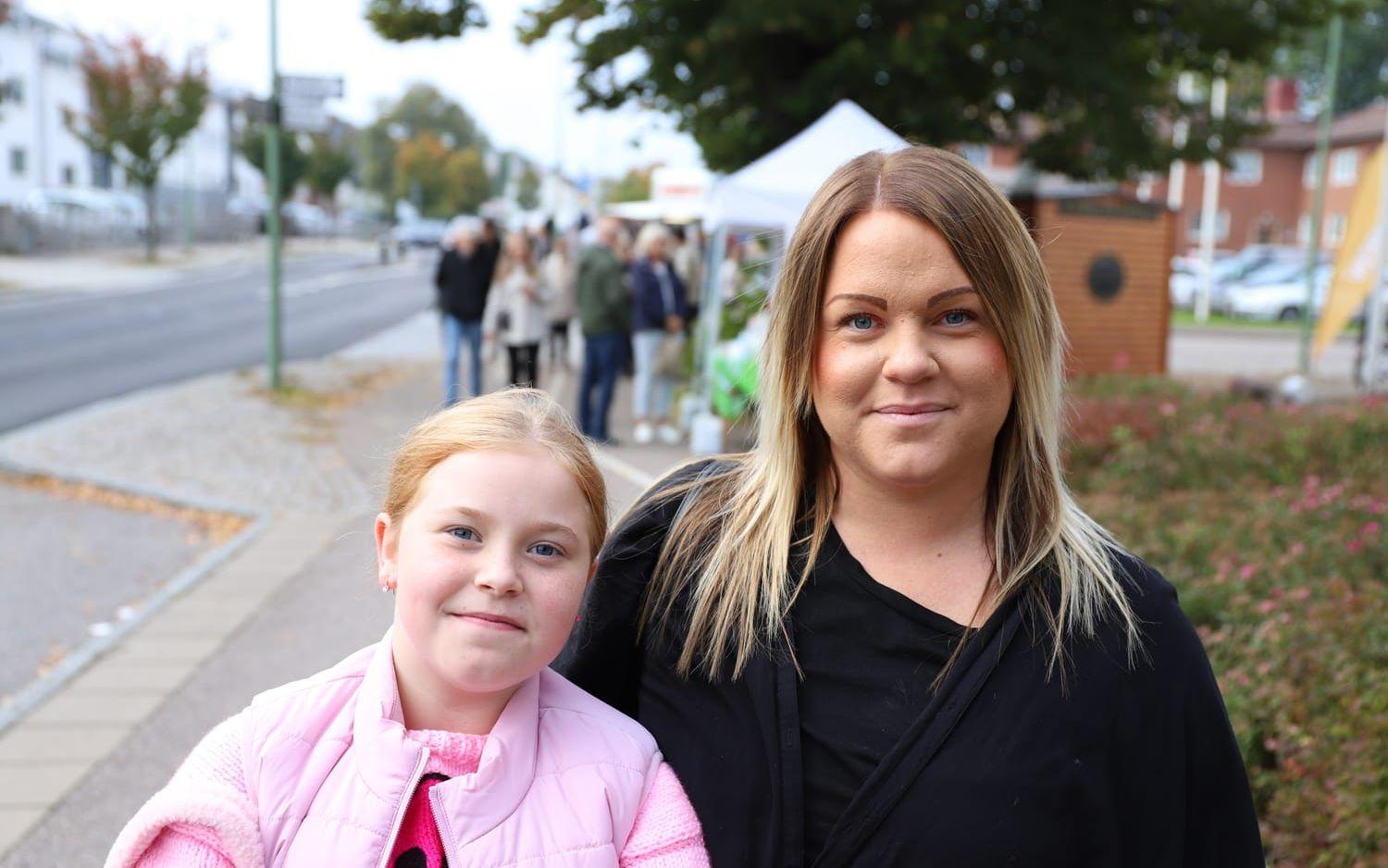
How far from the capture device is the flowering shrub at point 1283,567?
3.35 metres

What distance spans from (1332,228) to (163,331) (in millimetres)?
53854

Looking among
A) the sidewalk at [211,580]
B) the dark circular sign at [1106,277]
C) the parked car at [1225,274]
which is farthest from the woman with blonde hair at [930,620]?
the parked car at [1225,274]

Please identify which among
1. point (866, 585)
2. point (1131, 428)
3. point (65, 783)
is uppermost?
point (866, 585)

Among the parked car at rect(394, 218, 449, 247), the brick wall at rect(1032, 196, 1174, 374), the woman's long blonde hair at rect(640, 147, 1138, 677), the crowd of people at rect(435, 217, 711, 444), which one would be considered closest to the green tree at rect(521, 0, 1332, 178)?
the crowd of people at rect(435, 217, 711, 444)

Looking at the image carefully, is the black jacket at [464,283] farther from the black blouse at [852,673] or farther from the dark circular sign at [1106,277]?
the black blouse at [852,673]

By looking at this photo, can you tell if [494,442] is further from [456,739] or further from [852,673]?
[852,673]

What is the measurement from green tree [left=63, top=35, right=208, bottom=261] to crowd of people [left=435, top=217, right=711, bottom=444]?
34.1m

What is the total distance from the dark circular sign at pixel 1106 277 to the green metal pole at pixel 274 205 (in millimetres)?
10081

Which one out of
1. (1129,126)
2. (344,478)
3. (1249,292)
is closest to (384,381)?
(344,478)

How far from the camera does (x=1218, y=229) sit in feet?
202

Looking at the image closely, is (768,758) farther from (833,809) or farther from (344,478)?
(344,478)

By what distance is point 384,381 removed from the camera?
16219mm

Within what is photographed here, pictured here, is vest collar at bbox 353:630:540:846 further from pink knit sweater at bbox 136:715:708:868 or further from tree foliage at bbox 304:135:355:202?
tree foliage at bbox 304:135:355:202

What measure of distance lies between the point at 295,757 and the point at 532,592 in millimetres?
345
